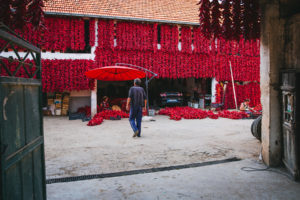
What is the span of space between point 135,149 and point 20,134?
3.86 meters

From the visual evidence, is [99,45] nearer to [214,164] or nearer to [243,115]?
[243,115]

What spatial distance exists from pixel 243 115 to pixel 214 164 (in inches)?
324

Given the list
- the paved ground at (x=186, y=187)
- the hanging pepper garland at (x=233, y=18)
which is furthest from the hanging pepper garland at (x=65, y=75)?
the paved ground at (x=186, y=187)

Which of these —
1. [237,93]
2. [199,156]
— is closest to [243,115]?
[237,93]

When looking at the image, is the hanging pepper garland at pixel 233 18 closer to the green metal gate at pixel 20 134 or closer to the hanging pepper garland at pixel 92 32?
the green metal gate at pixel 20 134

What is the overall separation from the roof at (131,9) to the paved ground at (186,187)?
38.2 ft

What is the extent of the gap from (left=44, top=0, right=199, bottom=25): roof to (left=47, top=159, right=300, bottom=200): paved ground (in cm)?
1165

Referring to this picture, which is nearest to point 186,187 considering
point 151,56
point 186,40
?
point 151,56

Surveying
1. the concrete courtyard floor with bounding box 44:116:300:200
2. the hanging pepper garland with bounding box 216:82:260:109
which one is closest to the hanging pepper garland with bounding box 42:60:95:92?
the concrete courtyard floor with bounding box 44:116:300:200

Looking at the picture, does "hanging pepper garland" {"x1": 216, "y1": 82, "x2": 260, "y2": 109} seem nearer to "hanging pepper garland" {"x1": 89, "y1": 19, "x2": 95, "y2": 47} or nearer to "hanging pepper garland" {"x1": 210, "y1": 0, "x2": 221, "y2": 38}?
"hanging pepper garland" {"x1": 89, "y1": 19, "x2": 95, "y2": 47}

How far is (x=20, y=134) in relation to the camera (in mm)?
2150

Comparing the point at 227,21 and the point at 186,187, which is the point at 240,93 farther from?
the point at 186,187

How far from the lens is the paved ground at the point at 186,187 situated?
3.16 meters

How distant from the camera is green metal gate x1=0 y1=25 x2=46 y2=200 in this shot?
1.83 m
